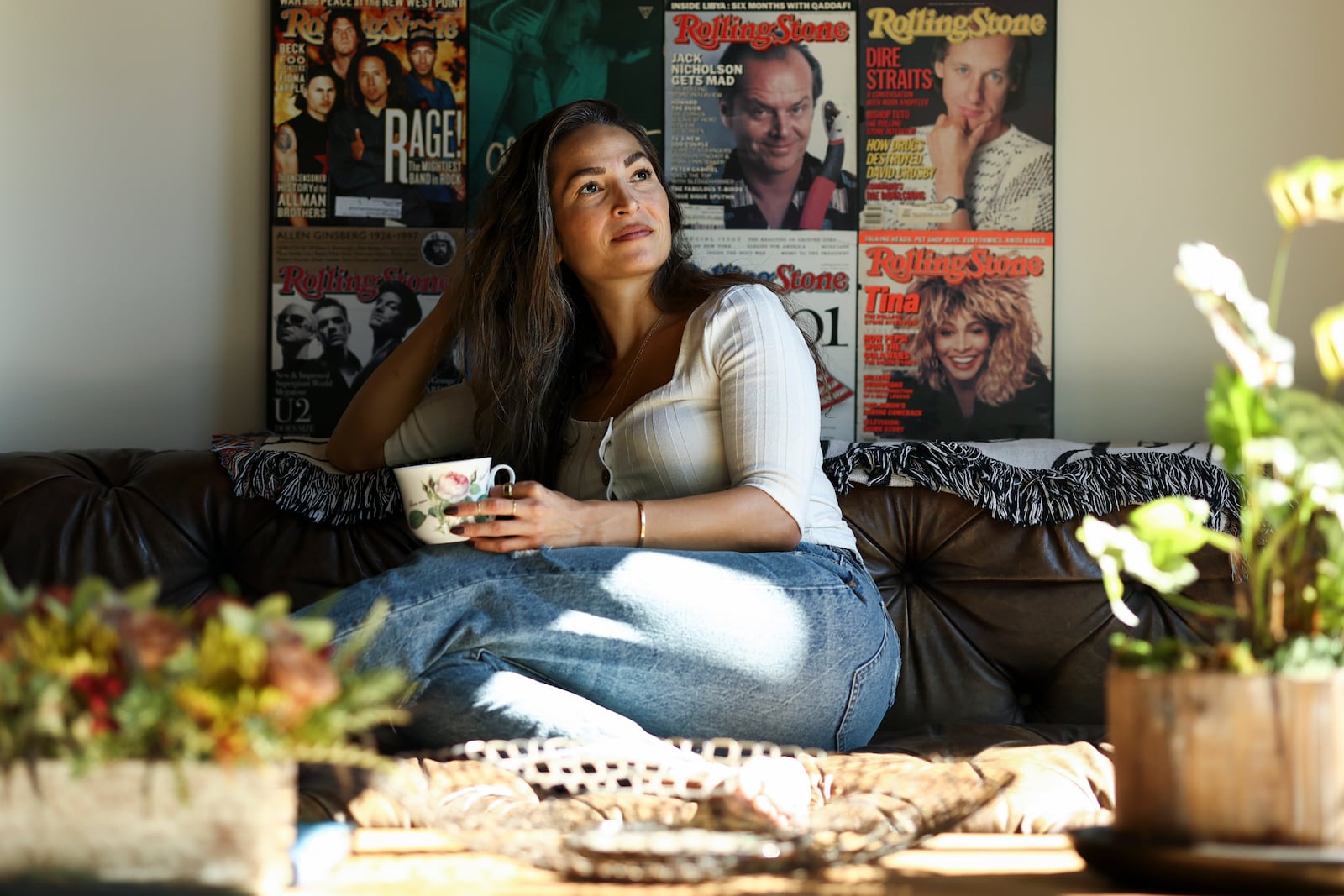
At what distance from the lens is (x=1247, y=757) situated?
62cm

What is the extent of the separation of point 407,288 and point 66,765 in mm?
1413

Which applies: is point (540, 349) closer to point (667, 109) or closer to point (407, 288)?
point (407, 288)

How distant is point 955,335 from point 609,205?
23.5 inches

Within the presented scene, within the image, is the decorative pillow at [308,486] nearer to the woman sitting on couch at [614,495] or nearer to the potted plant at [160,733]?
the woman sitting on couch at [614,495]

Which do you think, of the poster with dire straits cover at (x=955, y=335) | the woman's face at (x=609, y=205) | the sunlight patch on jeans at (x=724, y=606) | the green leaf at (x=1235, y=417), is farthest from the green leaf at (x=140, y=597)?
the poster with dire straits cover at (x=955, y=335)

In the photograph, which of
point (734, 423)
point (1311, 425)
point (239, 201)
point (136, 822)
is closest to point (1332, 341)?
point (1311, 425)

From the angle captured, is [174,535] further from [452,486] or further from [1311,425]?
[1311,425]

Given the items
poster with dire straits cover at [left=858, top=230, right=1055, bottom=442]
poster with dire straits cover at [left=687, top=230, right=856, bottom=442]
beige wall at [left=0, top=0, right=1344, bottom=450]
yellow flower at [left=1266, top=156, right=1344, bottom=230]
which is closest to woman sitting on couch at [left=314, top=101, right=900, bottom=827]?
poster with dire straits cover at [left=687, top=230, right=856, bottom=442]

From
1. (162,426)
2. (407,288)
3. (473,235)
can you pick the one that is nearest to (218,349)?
(162,426)

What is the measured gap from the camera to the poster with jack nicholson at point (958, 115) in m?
1.87

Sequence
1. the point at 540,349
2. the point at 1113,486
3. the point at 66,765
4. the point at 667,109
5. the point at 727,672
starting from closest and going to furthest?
1. the point at 66,765
2. the point at 727,672
3. the point at 1113,486
4. the point at 540,349
5. the point at 667,109

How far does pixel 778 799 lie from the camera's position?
942mm

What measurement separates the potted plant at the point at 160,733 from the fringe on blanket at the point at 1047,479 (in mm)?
1157

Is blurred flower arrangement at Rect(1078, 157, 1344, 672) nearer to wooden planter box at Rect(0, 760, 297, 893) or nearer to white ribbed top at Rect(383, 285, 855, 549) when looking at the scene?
wooden planter box at Rect(0, 760, 297, 893)
